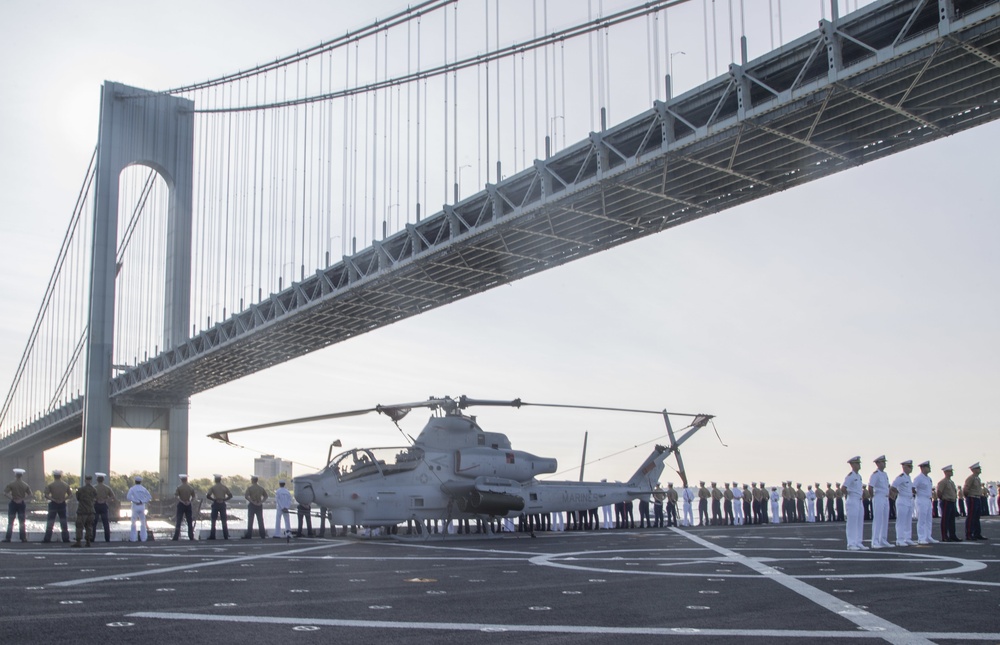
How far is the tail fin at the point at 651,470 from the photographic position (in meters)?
29.2

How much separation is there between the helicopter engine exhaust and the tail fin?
7.89 m

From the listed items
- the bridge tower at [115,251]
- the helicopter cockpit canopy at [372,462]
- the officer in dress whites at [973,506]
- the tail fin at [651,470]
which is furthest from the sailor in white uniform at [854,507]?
the bridge tower at [115,251]

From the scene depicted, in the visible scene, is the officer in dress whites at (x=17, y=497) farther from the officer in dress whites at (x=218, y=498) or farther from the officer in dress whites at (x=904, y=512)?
the officer in dress whites at (x=904, y=512)

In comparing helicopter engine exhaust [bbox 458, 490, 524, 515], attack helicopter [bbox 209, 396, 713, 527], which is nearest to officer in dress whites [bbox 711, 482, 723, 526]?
attack helicopter [bbox 209, 396, 713, 527]

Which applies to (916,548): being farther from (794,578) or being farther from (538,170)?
(538,170)

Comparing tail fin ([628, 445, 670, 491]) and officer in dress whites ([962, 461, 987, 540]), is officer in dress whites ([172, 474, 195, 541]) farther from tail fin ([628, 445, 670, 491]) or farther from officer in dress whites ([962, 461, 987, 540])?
officer in dress whites ([962, 461, 987, 540])

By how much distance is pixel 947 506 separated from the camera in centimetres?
1928

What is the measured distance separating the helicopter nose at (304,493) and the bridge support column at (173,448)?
40772 millimetres

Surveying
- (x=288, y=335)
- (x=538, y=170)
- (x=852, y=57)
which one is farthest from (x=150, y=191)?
(x=852, y=57)

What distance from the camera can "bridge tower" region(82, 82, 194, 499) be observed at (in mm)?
57344

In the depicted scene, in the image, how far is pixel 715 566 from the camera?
42.2 feet

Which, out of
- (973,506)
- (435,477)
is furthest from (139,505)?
(973,506)

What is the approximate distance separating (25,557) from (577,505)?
14.5 m

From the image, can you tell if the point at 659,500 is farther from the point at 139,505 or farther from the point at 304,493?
the point at 139,505
